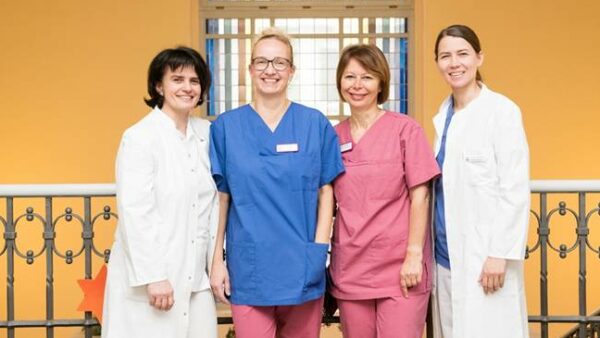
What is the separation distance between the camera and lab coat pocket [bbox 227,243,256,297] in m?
2.54

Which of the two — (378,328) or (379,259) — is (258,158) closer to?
(379,259)

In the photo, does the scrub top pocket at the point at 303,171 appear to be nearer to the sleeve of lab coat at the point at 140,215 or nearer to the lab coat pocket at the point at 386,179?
the lab coat pocket at the point at 386,179

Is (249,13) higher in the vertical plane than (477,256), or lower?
higher

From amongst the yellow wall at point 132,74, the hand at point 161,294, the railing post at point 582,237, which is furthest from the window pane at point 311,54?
the hand at point 161,294

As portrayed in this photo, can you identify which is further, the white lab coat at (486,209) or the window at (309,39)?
the window at (309,39)

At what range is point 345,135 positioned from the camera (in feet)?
8.76

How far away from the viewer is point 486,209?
2.50 meters

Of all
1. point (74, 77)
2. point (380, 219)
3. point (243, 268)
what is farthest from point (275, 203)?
point (74, 77)

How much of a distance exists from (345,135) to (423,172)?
290 millimetres

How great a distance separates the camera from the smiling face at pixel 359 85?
2.58m

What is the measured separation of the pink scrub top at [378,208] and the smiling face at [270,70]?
1.05ft

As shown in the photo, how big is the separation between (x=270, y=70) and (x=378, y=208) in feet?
1.77

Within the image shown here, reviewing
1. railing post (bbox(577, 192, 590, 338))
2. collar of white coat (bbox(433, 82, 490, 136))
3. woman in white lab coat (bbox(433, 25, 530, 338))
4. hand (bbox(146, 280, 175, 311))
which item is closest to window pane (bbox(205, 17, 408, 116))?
railing post (bbox(577, 192, 590, 338))

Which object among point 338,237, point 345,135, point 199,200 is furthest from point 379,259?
point 199,200
